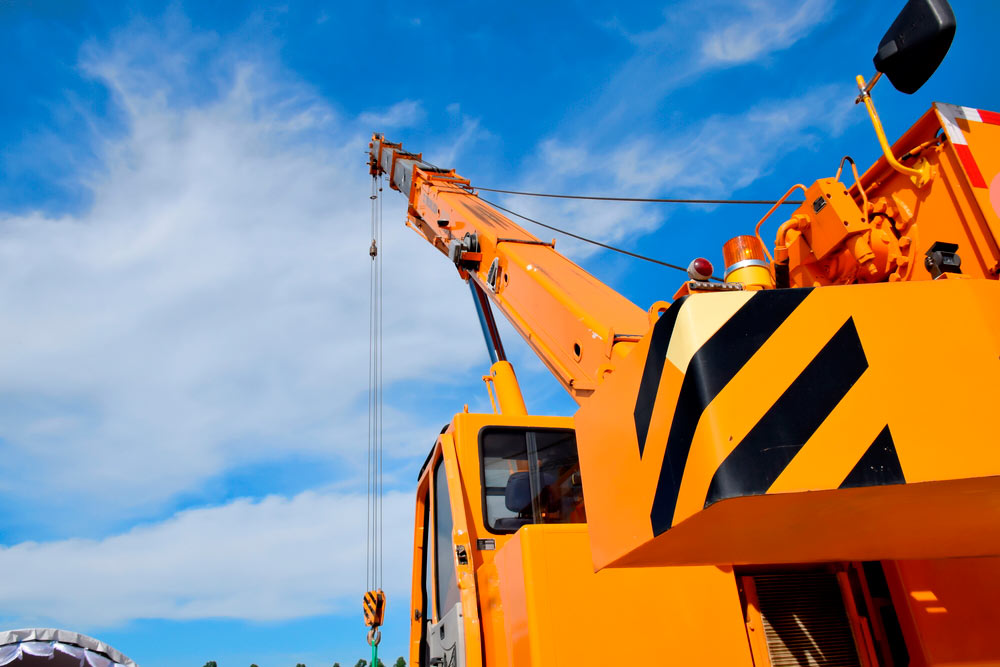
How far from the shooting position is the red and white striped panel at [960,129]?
2.34 m

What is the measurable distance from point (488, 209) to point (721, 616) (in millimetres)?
5320

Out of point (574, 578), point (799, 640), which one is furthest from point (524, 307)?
point (799, 640)

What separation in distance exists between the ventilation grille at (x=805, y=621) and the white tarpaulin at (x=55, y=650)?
695 cm

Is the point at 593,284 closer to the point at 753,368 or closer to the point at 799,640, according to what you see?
the point at 799,640

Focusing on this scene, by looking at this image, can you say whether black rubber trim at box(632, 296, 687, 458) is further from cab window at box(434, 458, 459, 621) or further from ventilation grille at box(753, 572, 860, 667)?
cab window at box(434, 458, 459, 621)

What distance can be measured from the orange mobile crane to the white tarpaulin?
15.8 feet

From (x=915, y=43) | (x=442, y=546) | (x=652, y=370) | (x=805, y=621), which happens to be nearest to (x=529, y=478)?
(x=442, y=546)

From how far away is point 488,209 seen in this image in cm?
725

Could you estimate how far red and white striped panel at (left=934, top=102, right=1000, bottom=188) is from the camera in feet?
7.67

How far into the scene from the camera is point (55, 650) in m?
6.92

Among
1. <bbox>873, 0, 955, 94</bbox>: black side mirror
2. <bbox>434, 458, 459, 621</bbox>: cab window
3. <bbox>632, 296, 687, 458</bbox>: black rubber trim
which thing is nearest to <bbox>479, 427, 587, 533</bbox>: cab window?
<bbox>434, 458, 459, 621</bbox>: cab window

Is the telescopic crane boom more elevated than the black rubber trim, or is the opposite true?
the telescopic crane boom

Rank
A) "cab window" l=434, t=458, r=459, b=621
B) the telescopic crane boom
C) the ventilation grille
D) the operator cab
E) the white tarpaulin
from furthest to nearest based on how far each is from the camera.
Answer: the white tarpaulin → "cab window" l=434, t=458, r=459, b=621 → the telescopic crane boom → the operator cab → the ventilation grille

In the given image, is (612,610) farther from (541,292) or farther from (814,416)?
(541,292)
